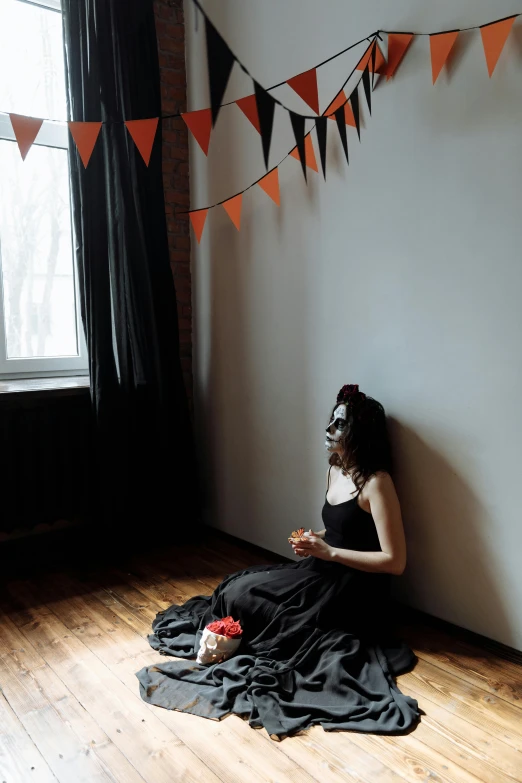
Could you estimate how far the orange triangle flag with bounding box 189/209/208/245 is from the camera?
3.04 m

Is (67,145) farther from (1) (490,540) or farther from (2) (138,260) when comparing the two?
(1) (490,540)

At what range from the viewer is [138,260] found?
2838 mm

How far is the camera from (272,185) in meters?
2.61

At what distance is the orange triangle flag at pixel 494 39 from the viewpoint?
5.65ft

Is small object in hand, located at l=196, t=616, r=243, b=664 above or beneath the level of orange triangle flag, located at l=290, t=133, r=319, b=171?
beneath

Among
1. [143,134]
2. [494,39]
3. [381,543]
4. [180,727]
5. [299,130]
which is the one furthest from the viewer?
[143,134]

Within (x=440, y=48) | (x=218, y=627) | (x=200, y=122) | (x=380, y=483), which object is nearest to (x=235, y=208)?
(x=200, y=122)

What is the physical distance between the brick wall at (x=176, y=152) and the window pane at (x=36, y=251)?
506 mm

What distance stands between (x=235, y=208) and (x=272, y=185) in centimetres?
27

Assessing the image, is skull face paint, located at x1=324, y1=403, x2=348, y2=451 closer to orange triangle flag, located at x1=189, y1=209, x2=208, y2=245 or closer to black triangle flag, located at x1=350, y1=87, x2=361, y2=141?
black triangle flag, located at x1=350, y1=87, x2=361, y2=141

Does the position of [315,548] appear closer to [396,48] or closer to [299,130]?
[299,130]

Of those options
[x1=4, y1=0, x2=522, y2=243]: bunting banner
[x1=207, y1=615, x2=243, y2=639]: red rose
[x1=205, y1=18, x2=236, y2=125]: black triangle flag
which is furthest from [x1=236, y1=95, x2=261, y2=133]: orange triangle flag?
[x1=207, y1=615, x2=243, y2=639]: red rose

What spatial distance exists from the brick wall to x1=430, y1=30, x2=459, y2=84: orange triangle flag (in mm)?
1543

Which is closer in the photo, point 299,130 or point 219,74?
point 219,74
